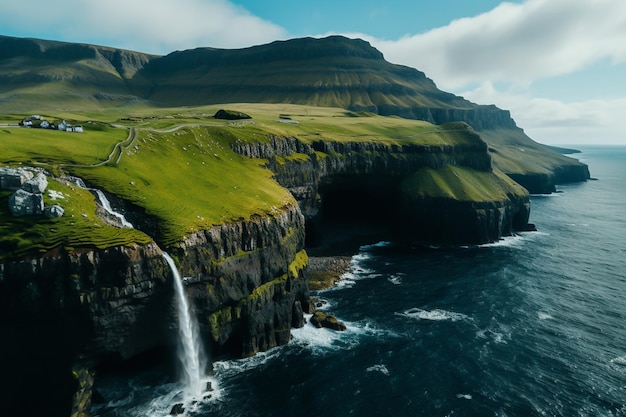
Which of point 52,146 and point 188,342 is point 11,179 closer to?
point 52,146

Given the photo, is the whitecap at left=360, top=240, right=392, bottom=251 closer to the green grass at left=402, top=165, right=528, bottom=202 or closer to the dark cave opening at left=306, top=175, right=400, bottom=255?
the dark cave opening at left=306, top=175, right=400, bottom=255

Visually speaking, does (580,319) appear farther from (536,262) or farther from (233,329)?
(233,329)

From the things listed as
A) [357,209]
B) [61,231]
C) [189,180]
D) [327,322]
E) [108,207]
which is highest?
[189,180]

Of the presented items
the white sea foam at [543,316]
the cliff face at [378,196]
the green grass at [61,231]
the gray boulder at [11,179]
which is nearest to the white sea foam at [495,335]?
the white sea foam at [543,316]

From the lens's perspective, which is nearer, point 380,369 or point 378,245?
point 380,369

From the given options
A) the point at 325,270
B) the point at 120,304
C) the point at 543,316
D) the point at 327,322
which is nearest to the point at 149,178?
the point at 120,304

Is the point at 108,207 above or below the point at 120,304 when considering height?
above

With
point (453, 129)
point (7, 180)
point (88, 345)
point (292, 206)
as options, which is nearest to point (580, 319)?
point (292, 206)

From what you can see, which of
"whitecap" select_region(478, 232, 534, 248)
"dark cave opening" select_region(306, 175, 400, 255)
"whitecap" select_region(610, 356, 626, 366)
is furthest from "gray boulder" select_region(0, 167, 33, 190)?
"whitecap" select_region(478, 232, 534, 248)
